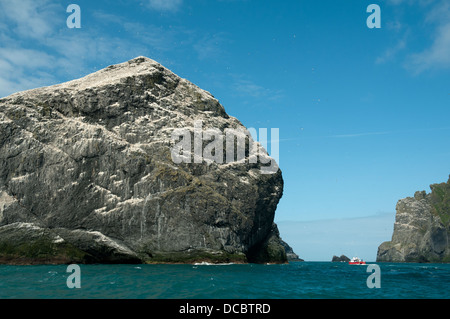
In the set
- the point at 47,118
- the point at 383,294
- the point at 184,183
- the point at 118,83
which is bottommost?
the point at 383,294

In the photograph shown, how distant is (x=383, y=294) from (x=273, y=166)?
186ft

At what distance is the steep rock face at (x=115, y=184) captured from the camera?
63375 mm

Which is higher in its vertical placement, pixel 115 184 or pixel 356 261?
pixel 115 184

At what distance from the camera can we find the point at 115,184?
219ft

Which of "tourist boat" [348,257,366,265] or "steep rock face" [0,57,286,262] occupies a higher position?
"steep rock face" [0,57,286,262]

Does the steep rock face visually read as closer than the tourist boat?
Yes

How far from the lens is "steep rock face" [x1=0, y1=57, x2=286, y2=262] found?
63375mm

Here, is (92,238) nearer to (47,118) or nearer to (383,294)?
(47,118)

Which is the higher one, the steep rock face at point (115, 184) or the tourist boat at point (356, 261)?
the steep rock face at point (115, 184)

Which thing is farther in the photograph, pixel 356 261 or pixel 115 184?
pixel 356 261

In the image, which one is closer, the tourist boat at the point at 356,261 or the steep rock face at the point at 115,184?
the steep rock face at the point at 115,184

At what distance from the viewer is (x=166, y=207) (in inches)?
2584
